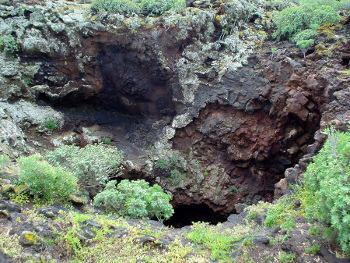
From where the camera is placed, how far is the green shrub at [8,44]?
18.1 meters

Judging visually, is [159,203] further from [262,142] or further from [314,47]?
[314,47]

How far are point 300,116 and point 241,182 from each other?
167 inches

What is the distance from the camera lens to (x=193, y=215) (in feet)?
64.3

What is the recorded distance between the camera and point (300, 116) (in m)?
16.9

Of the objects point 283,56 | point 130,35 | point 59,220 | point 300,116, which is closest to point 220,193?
point 300,116

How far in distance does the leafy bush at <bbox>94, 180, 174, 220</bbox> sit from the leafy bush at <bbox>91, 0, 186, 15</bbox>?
10216 millimetres

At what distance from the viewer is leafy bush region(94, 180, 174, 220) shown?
11711 mm

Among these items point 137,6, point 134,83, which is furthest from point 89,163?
point 137,6

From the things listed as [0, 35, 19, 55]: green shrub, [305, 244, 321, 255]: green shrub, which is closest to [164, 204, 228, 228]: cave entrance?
[0, 35, 19, 55]: green shrub

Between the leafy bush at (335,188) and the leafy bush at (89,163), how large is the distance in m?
7.19

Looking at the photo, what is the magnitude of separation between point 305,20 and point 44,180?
1377 centimetres

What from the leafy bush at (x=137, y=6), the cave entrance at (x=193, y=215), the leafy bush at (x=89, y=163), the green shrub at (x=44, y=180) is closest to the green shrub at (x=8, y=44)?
the leafy bush at (x=137, y=6)

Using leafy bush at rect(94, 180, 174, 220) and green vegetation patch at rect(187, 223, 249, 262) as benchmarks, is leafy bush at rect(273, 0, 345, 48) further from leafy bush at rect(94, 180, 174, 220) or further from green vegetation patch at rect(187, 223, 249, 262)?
green vegetation patch at rect(187, 223, 249, 262)

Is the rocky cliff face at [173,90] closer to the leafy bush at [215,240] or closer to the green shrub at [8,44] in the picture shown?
the green shrub at [8,44]
